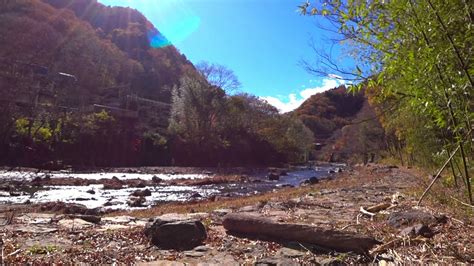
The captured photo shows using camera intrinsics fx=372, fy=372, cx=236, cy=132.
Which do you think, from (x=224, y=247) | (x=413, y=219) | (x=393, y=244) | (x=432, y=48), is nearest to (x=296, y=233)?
(x=224, y=247)

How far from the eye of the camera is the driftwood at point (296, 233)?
13.8 ft

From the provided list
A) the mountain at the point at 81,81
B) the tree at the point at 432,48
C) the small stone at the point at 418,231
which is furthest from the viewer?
the mountain at the point at 81,81

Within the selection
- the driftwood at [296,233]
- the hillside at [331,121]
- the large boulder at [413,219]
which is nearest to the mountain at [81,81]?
the driftwood at [296,233]

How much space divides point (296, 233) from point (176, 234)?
1.54 metres

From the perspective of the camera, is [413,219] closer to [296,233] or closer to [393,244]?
[393,244]

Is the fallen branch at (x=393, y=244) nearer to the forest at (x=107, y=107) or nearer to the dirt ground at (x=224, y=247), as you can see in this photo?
the dirt ground at (x=224, y=247)

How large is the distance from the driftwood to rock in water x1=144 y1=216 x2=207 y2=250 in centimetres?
56

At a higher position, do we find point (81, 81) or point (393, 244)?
point (81, 81)

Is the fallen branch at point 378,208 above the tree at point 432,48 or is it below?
→ below

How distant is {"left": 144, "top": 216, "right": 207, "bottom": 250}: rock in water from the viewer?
15.5 feet

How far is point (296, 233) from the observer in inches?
183

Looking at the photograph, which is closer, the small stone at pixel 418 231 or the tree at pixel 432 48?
the tree at pixel 432 48

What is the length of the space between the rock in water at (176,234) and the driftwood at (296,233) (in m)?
0.56

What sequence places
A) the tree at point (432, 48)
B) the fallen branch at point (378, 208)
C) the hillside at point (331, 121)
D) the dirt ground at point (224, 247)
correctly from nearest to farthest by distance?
1. the tree at point (432, 48)
2. the dirt ground at point (224, 247)
3. the fallen branch at point (378, 208)
4. the hillside at point (331, 121)
